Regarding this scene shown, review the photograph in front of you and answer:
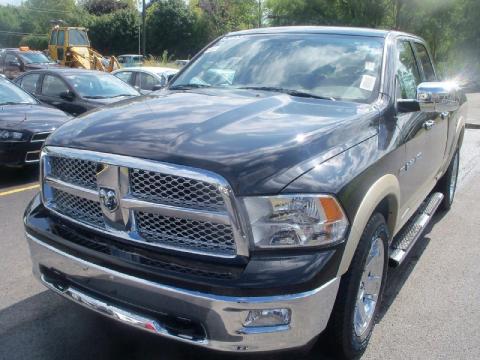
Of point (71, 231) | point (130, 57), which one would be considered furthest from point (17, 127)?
point (130, 57)

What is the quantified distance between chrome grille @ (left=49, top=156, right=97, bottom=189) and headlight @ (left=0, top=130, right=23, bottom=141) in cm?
438

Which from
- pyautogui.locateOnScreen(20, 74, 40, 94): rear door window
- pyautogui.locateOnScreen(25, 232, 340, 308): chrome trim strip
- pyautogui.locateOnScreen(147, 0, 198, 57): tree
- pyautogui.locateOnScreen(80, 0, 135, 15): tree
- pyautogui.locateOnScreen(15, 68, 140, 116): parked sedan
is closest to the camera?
pyautogui.locateOnScreen(25, 232, 340, 308): chrome trim strip

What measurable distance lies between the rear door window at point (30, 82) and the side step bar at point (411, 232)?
27.9 ft

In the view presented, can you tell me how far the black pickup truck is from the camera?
2.39 m

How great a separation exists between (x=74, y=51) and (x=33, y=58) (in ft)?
5.83

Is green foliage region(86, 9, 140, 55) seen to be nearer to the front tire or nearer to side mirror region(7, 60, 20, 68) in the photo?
side mirror region(7, 60, 20, 68)

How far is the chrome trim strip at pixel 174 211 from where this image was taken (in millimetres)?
2402

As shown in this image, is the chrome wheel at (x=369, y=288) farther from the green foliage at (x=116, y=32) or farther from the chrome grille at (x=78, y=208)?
the green foliage at (x=116, y=32)

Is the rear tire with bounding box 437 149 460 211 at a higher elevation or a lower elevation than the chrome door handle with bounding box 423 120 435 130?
lower

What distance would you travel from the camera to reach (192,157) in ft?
8.11

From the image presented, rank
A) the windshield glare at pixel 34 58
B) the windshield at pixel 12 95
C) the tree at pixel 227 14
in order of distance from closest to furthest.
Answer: the windshield at pixel 12 95, the windshield glare at pixel 34 58, the tree at pixel 227 14

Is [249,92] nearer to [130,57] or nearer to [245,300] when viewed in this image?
[245,300]

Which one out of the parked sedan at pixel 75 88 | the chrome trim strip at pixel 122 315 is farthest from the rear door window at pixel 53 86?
the chrome trim strip at pixel 122 315

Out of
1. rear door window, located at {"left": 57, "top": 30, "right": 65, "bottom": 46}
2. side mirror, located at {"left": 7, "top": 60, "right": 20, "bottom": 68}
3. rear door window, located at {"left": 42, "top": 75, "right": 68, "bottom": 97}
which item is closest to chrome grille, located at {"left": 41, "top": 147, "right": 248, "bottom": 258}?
rear door window, located at {"left": 42, "top": 75, "right": 68, "bottom": 97}
